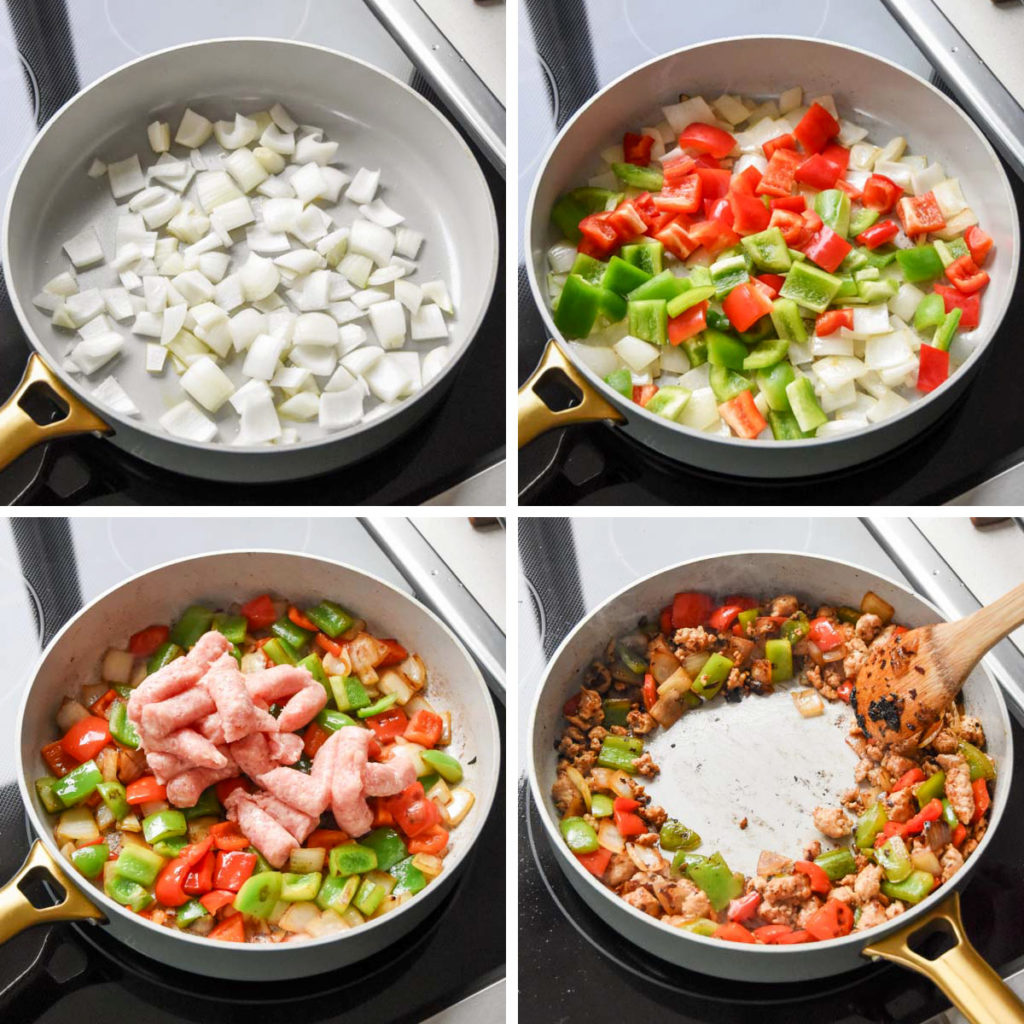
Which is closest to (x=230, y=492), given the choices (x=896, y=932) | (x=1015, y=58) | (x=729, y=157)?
(x=729, y=157)

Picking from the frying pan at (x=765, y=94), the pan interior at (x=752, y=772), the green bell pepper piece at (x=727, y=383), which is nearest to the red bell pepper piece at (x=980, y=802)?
the pan interior at (x=752, y=772)

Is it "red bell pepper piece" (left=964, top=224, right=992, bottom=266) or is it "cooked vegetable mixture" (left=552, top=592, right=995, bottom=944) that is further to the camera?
"red bell pepper piece" (left=964, top=224, right=992, bottom=266)

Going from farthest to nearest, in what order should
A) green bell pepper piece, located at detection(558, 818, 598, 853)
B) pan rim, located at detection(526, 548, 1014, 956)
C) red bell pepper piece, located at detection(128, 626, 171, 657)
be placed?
1. red bell pepper piece, located at detection(128, 626, 171, 657)
2. green bell pepper piece, located at detection(558, 818, 598, 853)
3. pan rim, located at detection(526, 548, 1014, 956)

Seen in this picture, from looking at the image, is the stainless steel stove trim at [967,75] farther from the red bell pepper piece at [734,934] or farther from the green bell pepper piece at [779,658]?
the red bell pepper piece at [734,934]

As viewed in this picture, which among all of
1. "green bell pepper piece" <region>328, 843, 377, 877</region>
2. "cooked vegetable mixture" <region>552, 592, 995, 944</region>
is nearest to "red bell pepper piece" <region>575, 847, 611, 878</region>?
"cooked vegetable mixture" <region>552, 592, 995, 944</region>

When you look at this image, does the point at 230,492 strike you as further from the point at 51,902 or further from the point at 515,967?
the point at 515,967

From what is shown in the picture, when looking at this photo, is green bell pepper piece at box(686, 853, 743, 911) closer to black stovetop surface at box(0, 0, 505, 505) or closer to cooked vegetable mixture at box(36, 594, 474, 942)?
cooked vegetable mixture at box(36, 594, 474, 942)
